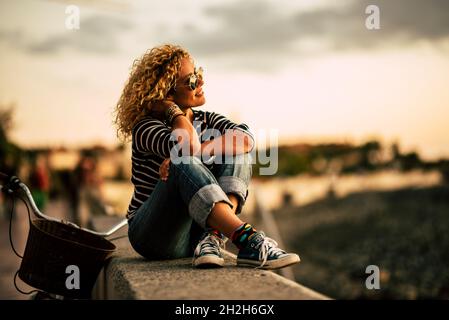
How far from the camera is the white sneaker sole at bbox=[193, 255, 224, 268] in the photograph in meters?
2.67

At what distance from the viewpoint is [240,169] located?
295 centimetres

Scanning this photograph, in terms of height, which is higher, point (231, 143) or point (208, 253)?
point (231, 143)

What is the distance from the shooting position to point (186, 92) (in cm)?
317

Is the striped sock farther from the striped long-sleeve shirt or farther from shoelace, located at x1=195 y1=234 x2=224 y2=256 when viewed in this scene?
the striped long-sleeve shirt

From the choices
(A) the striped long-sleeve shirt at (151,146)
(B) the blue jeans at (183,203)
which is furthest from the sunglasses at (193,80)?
(B) the blue jeans at (183,203)

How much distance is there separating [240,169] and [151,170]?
0.47m

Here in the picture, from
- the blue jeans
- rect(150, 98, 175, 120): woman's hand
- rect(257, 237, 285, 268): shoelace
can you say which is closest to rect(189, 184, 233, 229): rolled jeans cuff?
the blue jeans

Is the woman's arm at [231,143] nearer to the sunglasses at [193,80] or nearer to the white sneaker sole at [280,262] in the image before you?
the sunglasses at [193,80]

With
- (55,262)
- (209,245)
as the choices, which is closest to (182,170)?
(209,245)

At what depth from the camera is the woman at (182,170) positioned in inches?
106

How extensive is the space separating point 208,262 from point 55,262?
818 millimetres

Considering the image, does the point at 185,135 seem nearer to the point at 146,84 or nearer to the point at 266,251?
the point at 146,84
